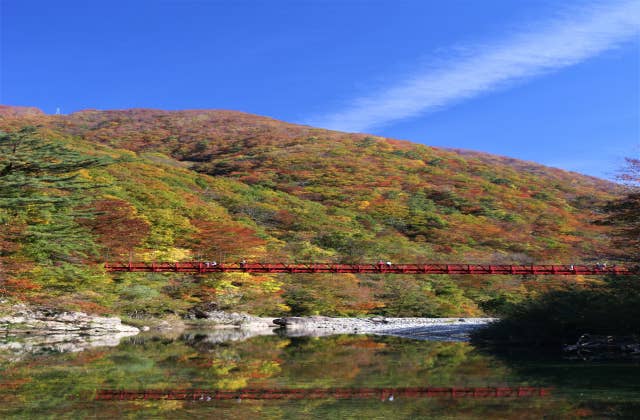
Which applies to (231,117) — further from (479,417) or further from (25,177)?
(479,417)

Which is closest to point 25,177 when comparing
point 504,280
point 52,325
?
point 52,325

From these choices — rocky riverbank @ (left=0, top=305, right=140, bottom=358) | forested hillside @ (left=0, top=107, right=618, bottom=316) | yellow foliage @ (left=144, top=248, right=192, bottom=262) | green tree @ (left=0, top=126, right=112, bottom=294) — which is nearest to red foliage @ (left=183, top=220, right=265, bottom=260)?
forested hillside @ (left=0, top=107, right=618, bottom=316)

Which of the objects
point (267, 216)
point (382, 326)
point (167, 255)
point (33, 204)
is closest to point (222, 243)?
point (167, 255)

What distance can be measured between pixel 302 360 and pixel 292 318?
48.6 feet

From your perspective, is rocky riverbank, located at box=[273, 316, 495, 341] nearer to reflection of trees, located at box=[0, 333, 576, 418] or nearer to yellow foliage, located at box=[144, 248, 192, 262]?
reflection of trees, located at box=[0, 333, 576, 418]

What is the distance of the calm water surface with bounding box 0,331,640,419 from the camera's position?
25.4 feet

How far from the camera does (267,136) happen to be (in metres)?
78.5

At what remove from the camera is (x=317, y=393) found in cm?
918

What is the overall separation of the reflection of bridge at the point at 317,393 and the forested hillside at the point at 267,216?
30.1 ft

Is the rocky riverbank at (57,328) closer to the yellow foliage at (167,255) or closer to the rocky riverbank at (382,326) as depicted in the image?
the yellow foliage at (167,255)

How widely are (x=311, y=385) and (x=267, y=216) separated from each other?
35468 mm

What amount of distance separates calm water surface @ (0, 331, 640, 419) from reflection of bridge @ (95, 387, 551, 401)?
0.02 m

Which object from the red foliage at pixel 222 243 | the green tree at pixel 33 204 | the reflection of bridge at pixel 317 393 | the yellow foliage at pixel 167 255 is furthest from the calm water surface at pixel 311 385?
the red foliage at pixel 222 243

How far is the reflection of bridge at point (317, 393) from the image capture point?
8773 mm
